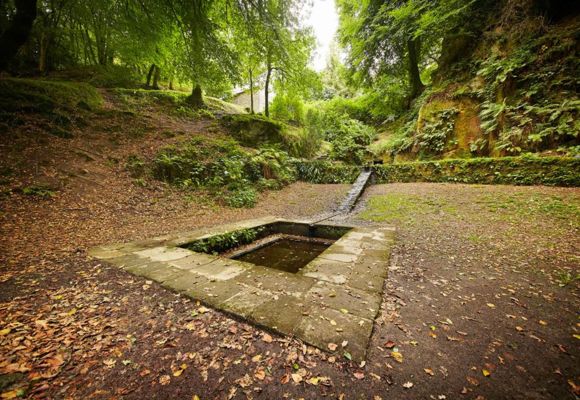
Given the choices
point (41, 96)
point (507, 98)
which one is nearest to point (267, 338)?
point (41, 96)

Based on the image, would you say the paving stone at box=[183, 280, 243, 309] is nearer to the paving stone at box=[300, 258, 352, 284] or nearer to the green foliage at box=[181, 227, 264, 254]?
the paving stone at box=[300, 258, 352, 284]

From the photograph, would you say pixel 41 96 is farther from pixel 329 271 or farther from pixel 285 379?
pixel 285 379

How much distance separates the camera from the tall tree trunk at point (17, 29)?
434 centimetres

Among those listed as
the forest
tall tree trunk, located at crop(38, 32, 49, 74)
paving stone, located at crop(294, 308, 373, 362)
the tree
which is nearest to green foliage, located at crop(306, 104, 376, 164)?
the forest

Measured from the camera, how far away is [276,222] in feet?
19.0

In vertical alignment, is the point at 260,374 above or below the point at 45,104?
below

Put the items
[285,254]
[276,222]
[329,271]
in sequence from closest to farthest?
[329,271], [285,254], [276,222]

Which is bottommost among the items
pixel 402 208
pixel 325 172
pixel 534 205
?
pixel 402 208

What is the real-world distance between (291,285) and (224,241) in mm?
2401

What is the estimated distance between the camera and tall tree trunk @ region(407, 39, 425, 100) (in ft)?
42.3

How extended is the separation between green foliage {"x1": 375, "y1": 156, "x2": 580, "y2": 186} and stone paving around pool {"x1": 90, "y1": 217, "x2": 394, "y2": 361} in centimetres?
580

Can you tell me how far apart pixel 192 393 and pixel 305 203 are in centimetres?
710

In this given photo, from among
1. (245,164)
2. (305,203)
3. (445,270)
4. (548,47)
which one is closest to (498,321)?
(445,270)

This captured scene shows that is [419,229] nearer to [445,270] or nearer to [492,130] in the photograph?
[445,270]
